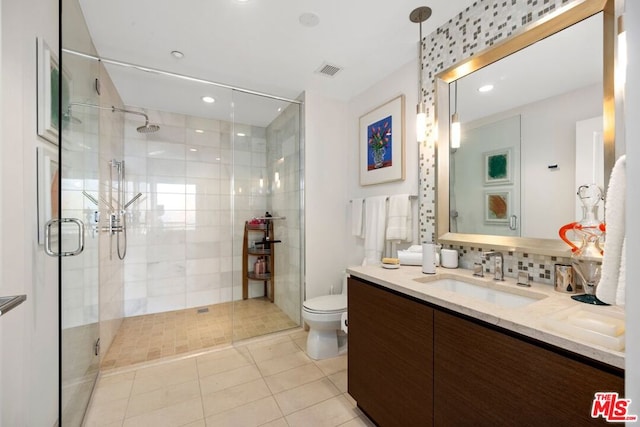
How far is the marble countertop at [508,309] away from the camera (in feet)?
2.22

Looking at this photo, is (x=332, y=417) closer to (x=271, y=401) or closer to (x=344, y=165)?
(x=271, y=401)

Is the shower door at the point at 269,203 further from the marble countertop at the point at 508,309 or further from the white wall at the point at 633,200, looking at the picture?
the white wall at the point at 633,200

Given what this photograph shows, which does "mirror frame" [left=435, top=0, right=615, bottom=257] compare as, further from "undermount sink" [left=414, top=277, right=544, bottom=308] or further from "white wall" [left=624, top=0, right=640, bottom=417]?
"white wall" [left=624, top=0, right=640, bottom=417]

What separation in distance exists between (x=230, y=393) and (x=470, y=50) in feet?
8.60

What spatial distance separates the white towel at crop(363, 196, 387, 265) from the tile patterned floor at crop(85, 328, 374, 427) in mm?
869

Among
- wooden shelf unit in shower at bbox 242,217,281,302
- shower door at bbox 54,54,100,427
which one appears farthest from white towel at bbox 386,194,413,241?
shower door at bbox 54,54,100,427

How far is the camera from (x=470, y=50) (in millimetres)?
1563

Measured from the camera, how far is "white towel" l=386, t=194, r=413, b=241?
1952 mm

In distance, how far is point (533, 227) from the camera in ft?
4.28

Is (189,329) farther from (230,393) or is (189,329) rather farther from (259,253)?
(230,393)

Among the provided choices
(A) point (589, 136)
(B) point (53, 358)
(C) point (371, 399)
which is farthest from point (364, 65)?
(B) point (53, 358)

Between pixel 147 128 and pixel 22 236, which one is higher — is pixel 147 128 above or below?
above

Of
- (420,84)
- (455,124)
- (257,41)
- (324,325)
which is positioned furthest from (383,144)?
(324,325)

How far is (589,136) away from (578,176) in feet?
0.56
